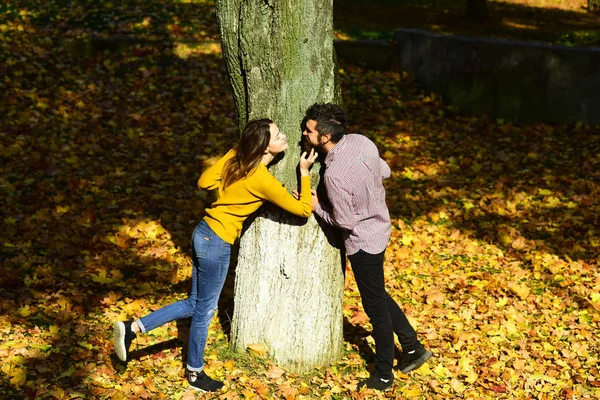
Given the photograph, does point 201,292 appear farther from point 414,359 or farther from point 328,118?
point 414,359

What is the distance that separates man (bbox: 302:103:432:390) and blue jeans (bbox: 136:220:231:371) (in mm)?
751

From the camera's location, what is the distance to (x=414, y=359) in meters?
5.14

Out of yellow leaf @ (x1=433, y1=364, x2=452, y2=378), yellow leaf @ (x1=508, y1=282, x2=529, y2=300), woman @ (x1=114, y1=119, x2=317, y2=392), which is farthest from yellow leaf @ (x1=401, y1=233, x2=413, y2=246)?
woman @ (x1=114, y1=119, x2=317, y2=392)

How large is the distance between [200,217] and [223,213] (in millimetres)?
3230

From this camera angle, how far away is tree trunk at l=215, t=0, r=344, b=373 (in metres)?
4.47

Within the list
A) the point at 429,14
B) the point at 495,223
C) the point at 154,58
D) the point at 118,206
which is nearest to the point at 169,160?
the point at 118,206

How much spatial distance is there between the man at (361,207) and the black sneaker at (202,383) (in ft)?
3.44

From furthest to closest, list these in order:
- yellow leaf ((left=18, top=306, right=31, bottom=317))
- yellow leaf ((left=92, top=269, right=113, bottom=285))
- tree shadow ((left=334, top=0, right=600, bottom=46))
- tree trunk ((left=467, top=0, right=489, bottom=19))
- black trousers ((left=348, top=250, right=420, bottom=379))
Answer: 1. tree trunk ((left=467, top=0, right=489, bottom=19))
2. tree shadow ((left=334, top=0, right=600, bottom=46))
3. yellow leaf ((left=92, top=269, right=113, bottom=285))
4. yellow leaf ((left=18, top=306, right=31, bottom=317))
5. black trousers ((left=348, top=250, right=420, bottom=379))

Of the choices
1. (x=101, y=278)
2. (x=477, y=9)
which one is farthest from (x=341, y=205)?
(x=477, y=9)

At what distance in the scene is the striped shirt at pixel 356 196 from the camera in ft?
14.8

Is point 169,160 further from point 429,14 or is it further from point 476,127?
point 429,14

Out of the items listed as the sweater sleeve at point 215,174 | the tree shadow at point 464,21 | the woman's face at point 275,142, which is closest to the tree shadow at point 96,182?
the sweater sleeve at point 215,174

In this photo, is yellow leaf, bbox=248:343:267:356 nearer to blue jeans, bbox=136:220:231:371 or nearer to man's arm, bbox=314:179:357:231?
blue jeans, bbox=136:220:231:371

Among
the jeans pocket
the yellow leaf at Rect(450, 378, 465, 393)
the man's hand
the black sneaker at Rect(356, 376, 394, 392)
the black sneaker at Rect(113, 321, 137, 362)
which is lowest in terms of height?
the yellow leaf at Rect(450, 378, 465, 393)
